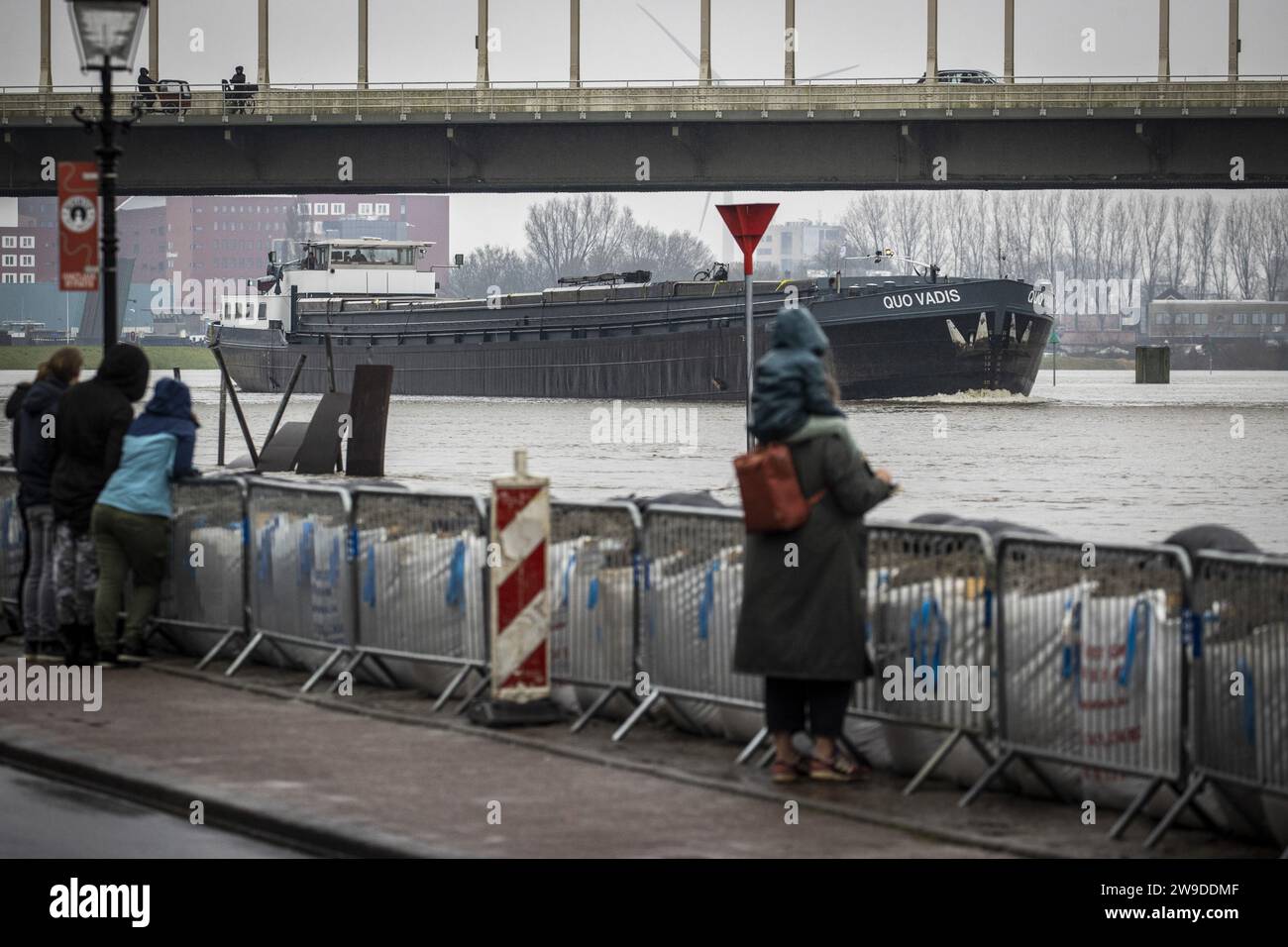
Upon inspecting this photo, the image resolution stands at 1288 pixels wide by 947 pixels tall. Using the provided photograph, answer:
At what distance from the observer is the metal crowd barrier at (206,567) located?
10.9 meters

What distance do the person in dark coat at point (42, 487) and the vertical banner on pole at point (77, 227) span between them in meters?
2.31

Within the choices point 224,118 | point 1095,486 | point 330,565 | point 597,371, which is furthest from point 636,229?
point 330,565

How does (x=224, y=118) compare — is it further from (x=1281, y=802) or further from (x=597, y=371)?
(x=1281, y=802)

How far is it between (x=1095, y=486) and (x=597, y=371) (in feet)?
110

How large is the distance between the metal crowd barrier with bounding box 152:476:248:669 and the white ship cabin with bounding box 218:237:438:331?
51.6 meters

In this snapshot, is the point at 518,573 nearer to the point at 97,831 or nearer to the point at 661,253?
the point at 97,831

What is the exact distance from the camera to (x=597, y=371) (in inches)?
2282

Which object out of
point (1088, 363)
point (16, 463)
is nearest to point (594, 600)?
point (16, 463)

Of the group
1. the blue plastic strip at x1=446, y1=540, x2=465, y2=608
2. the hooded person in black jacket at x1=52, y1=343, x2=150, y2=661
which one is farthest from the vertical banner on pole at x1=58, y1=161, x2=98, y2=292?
the blue plastic strip at x1=446, y1=540, x2=465, y2=608

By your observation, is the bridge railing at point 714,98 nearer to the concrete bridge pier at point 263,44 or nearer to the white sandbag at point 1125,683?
the concrete bridge pier at point 263,44

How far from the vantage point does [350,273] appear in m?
63.5

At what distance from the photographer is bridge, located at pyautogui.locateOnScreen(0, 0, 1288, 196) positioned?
1650 inches

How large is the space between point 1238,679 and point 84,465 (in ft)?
20.8

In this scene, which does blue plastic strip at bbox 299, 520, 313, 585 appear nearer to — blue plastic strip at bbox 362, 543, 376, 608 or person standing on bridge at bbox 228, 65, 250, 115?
blue plastic strip at bbox 362, 543, 376, 608
